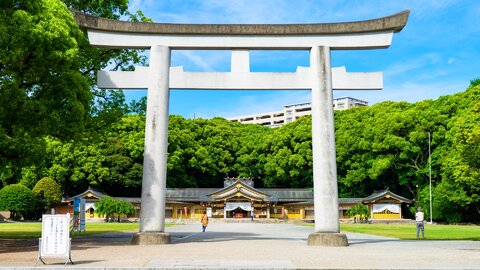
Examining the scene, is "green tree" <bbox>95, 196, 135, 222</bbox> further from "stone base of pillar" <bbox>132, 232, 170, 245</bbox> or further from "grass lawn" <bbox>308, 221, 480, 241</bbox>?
"stone base of pillar" <bbox>132, 232, 170, 245</bbox>

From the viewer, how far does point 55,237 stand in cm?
1024

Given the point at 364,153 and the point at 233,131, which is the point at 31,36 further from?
the point at 233,131

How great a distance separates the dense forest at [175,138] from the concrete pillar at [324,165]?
7.35 meters

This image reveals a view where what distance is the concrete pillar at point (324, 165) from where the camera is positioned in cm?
1483

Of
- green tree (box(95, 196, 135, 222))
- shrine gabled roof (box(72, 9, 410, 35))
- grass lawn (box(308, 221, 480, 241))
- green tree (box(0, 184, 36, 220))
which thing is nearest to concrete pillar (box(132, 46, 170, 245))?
shrine gabled roof (box(72, 9, 410, 35))

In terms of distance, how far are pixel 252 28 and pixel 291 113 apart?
318ft

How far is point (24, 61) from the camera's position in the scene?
13.2m

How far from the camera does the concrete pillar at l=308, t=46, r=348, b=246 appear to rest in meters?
14.8

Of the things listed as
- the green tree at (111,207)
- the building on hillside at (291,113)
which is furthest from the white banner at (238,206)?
the building on hillside at (291,113)

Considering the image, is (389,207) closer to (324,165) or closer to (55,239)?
(324,165)

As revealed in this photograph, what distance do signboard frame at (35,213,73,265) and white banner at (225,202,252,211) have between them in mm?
45060

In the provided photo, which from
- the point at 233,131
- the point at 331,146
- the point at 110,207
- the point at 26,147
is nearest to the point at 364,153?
the point at 233,131

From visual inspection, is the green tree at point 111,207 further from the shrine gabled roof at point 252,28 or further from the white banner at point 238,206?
the shrine gabled roof at point 252,28

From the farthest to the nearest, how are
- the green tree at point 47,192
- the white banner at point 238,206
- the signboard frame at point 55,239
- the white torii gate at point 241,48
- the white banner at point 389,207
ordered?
1. the white banner at point 238,206
2. the white banner at point 389,207
3. the green tree at point 47,192
4. the white torii gate at point 241,48
5. the signboard frame at point 55,239
